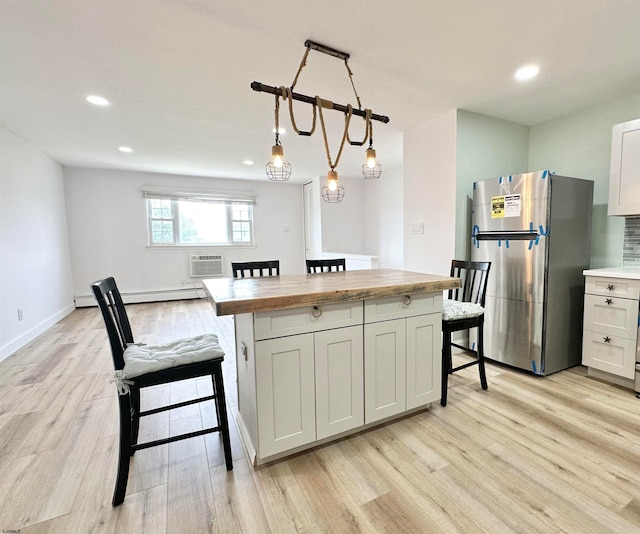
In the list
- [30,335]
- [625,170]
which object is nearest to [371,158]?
[625,170]

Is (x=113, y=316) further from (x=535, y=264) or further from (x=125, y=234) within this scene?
(x=125, y=234)

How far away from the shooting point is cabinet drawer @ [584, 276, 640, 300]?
2.25 meters

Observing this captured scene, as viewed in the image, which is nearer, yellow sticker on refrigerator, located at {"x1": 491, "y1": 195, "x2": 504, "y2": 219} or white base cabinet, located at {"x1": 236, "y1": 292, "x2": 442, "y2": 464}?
white base cabinet, located at {"x1": 236, "y1": 292, "x2": 442, "y2": 464}

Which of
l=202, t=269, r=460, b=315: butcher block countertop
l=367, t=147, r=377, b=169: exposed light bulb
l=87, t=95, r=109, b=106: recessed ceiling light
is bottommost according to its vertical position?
l=202, t=269, r=460, b=315: butcher block countertop

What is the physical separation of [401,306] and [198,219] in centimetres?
534

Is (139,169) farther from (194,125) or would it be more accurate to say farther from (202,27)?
(202,27)

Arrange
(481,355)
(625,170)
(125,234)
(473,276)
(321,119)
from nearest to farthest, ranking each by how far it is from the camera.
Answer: (321,119) < (481,355) < (625,170) < (473,276) < (125,234)

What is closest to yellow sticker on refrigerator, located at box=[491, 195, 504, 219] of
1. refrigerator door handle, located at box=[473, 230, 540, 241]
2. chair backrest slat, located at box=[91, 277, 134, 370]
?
refrigerator door handle, located at box=[473, 230, 540, 241]

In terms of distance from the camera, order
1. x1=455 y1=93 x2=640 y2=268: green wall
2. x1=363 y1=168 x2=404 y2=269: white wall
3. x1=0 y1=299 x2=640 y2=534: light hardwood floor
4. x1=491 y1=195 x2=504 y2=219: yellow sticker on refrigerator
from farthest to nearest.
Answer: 1. x1=363 y1=168 x2=404 y2=269: white wall
2. x1=455 y1=93 x2=640 y2=268: green wall
3. x1=491 y1=195 x2=504 y2=219: yellow sticker on refrigerator
4. x1=0 y1=299 x2=640 y2=534: light hardwood floor

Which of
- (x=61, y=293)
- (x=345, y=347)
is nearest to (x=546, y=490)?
(x=345, y=347)

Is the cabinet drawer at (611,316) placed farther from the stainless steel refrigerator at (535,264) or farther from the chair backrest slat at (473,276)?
the chair backrest slat at (473,276)

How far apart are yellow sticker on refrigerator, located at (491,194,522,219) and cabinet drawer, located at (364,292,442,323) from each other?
1.21m

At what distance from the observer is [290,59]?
2.11 metres

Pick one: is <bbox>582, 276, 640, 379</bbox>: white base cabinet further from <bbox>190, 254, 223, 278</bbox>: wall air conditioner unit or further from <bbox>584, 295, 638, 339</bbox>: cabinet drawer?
<bbox>190, 254, 223, 278</bbox>: wall air conditioner unit
